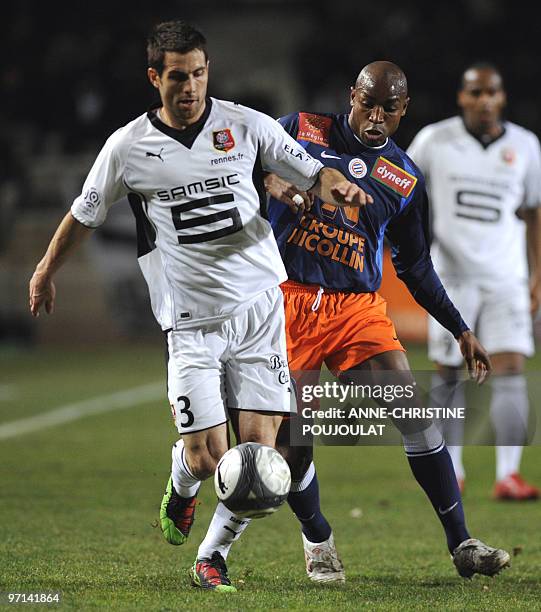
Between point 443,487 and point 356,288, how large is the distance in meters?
0.98

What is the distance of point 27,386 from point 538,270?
7.65 meters

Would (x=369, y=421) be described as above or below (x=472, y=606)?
above

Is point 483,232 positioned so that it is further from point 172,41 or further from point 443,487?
point 172,41

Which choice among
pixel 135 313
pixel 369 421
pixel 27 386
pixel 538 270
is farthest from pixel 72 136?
pixel 369 421

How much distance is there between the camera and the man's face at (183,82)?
15.1 feet

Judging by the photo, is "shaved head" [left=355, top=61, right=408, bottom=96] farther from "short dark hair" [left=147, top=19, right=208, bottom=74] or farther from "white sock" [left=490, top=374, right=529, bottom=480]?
"white sock" [left=490, top=374, right=529, bottom=480]

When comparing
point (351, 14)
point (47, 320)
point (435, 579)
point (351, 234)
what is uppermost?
point (351, 14)

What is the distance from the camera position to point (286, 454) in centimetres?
529

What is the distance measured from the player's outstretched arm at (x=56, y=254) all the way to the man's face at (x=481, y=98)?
3.79 metres

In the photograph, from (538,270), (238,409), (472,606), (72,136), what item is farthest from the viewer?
(72,136)

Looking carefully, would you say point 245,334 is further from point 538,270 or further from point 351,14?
point 351,14

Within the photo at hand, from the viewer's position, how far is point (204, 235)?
477 cm

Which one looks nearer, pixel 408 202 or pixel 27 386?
pixel 408 202

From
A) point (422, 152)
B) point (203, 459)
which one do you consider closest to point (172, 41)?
point (203, 459)
